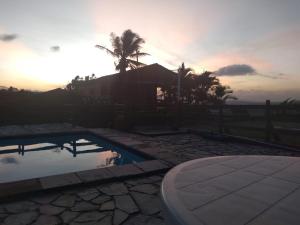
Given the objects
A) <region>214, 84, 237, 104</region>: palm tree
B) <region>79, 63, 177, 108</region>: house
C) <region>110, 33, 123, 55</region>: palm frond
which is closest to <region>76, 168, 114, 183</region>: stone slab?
<region>79, 63, 177, 108</region>: house

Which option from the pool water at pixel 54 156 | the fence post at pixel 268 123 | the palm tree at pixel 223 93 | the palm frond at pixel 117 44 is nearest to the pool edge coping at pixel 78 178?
the pool water at pixel 54 156

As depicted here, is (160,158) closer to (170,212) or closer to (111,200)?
(111,200)

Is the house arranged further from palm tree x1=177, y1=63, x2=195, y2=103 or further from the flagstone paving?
the flagstone paving

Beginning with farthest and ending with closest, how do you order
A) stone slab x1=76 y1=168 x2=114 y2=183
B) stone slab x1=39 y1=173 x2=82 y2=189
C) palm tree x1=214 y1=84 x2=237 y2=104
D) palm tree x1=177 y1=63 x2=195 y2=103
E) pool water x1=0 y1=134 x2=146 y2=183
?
palm tree x1=214 y1=84 x2=237 y2=104, palm tree x1=177 y1=63 x2=195 y2=103, pool water x1=0 y1=134 x2=146 y2=183, stone slab x1=76 y1=168 x2=114 y2=183, stone slab x1=39 y1=173 x2=82 y2=189

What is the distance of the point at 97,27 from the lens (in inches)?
414

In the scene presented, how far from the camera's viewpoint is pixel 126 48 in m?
23.6

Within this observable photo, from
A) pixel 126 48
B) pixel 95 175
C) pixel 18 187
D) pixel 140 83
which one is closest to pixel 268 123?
pixel 95 175

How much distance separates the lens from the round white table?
4.78ft

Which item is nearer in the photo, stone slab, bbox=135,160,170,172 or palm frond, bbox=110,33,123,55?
stone slab, bbox=135,160,170,172

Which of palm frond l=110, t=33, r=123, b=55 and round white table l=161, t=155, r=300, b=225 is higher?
palm frond l=110, t=33, r=123, b=55

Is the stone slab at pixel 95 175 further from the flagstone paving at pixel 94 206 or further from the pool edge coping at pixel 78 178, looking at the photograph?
the flagstone paving at pixel 94 206

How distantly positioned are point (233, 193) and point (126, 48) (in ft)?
A: 75.5

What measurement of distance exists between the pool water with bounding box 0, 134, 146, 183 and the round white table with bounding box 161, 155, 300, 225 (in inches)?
165

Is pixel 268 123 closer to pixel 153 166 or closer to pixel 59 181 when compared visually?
pixel 153 166
